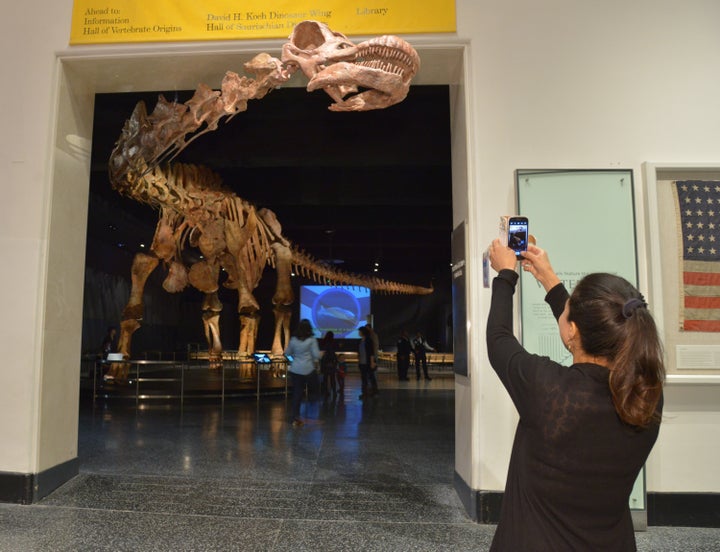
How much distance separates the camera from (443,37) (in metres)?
3.85

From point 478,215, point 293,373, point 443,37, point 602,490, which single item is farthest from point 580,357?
point 293,373

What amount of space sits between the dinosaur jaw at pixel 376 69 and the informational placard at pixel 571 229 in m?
1.25

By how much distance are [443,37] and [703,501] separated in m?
3.64

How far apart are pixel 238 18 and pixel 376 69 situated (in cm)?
171

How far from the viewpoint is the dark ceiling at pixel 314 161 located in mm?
7574

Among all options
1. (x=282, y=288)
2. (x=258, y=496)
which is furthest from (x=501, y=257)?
(x=282, y=288)

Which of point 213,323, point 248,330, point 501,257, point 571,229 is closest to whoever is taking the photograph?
point 501,257

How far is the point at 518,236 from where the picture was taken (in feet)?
5.98

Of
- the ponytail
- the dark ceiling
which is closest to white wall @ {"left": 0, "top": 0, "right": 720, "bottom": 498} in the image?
the ponytail

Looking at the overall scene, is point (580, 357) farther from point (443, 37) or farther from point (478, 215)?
point (443, 37)

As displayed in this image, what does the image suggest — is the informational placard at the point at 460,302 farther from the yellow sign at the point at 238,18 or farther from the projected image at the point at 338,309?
the projected image at the point at 338,309

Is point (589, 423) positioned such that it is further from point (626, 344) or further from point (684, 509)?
point (684, 509)

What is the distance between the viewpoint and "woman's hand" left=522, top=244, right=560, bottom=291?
1767 millimetres

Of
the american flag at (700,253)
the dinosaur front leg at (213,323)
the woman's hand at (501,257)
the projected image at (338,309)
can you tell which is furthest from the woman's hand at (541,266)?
the projected image at (338,309)
